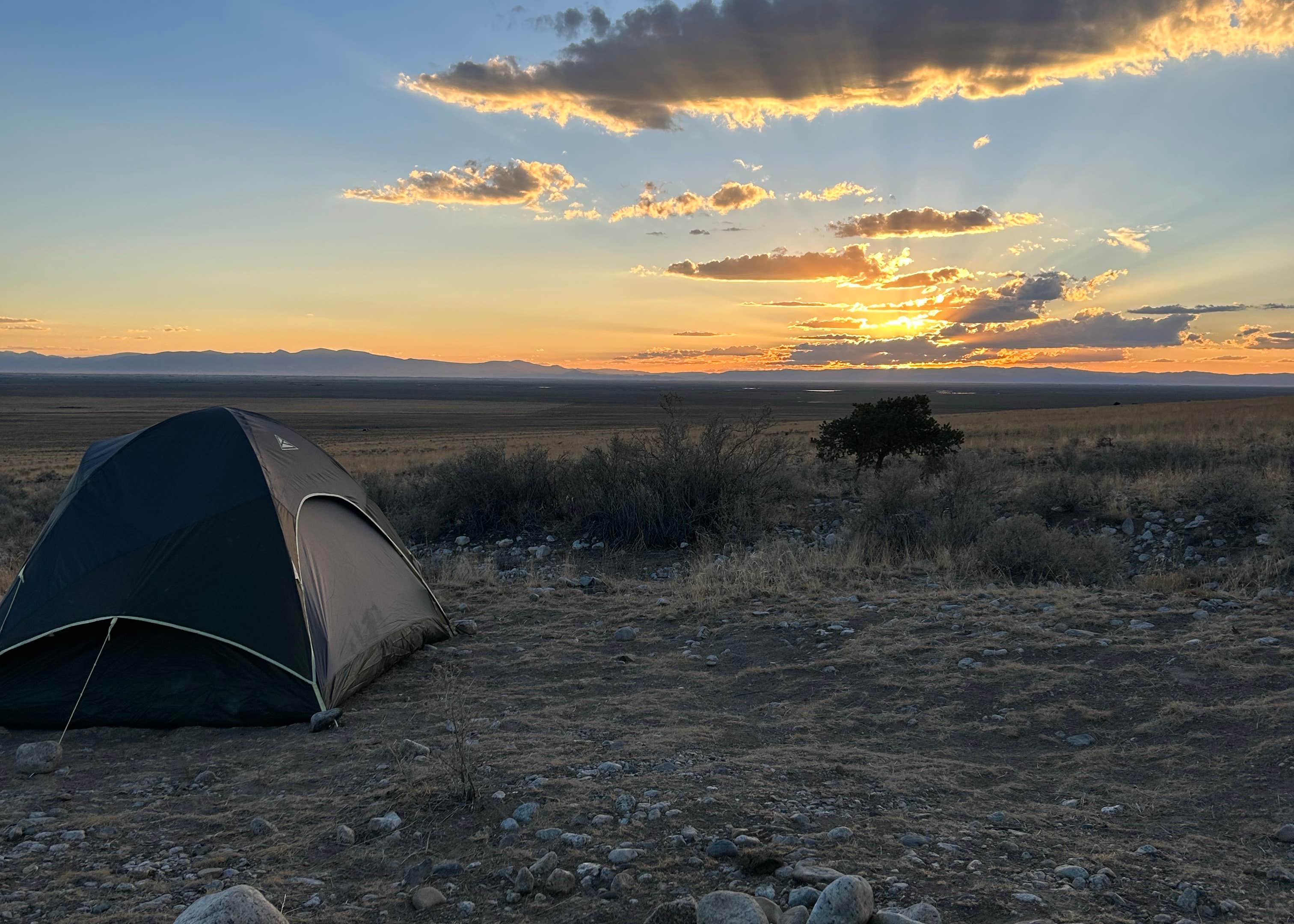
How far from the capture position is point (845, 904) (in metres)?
3.00

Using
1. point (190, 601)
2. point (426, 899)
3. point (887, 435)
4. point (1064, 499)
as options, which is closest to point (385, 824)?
point (426, 899)

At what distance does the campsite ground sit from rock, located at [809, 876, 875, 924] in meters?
0.32

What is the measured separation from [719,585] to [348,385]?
637ft

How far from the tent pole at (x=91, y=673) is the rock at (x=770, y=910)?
504 centimetres

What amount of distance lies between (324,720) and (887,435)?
14.1 metres

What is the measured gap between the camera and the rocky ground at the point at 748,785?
3.48 metres

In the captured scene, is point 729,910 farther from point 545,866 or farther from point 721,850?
point 545,866

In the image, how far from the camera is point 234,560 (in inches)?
255

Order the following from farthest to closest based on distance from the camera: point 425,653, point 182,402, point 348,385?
1. point 348,385
2. point 182,402
3. point 425,653

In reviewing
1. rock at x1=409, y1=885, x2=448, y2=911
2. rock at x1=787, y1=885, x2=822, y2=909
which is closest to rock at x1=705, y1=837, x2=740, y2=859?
rock at x1=787, y1=885, x2=822, y2=909

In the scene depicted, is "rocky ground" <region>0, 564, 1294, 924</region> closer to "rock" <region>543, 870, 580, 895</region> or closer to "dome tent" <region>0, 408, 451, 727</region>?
"rock" <region>543, 870, 580, 895</region>

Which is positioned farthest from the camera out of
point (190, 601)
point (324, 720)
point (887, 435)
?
point (887, 435)

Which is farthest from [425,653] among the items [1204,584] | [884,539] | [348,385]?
[348,385]

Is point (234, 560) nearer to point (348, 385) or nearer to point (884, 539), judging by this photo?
point (884, 539)
